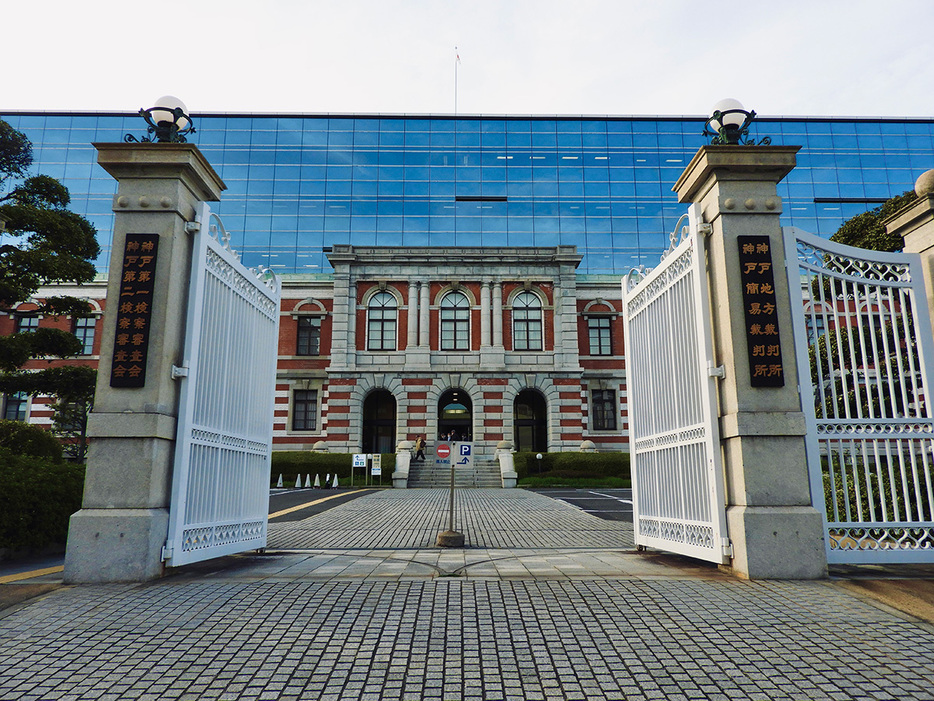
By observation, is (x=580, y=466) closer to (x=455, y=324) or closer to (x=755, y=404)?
(x=455, y=324)

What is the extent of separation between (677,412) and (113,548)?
19.2ft

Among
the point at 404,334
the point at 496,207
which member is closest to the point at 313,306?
the point at 404,334

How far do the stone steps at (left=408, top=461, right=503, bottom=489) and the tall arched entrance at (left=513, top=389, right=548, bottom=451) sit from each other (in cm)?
429

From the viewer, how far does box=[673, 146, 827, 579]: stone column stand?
5.62 meters

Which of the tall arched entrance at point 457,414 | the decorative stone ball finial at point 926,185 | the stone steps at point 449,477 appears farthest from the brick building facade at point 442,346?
the decorative stone ball finial at point 926,185

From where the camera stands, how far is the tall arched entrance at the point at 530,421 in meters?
31.2

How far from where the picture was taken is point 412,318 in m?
29.9

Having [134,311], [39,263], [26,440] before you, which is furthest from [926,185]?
[26,440]

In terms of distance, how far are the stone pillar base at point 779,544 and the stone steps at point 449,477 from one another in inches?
790

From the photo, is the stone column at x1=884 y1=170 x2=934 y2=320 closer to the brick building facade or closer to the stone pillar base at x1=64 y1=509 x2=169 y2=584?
the stone pillar base at x1=64 y1=509 x2=169 y2=584

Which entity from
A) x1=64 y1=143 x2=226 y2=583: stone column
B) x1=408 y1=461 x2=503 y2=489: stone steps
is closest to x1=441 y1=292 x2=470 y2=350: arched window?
x1=408 y1=461 x2=503 y2=489: stone steps

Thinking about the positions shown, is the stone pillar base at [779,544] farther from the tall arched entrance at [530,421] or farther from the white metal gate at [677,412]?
the tall arched entrance at [530,421]

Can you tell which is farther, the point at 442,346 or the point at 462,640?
the point at 442,346

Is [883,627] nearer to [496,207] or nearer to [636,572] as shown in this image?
[636,572]
